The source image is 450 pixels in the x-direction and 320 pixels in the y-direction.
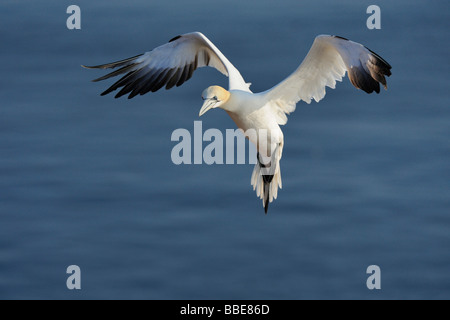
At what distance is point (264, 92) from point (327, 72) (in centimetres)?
77

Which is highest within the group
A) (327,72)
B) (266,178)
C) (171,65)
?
(171,65)

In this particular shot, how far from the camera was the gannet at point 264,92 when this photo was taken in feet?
40.5

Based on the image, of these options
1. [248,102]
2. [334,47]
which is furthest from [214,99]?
[334,47]

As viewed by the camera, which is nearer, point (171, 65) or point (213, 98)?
point (213, 98)

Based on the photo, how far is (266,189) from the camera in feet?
44.6

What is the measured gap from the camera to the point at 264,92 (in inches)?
505

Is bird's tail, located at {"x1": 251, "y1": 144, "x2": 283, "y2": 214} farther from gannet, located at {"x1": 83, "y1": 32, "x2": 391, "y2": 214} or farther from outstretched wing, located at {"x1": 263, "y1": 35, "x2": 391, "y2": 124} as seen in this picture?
outstretched wing, located at {"x1": 263, "y1": 35, "x2": 391, "y2": 124}

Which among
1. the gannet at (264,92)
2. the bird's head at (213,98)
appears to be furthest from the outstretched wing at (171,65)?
the bird's head at (213,98)

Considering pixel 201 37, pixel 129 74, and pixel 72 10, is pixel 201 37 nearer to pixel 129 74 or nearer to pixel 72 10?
pixel 129 74

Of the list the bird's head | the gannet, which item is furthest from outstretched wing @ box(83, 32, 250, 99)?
the bird's head

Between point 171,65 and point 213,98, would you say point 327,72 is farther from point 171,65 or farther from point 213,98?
point 171,65

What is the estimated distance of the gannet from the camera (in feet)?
40.5

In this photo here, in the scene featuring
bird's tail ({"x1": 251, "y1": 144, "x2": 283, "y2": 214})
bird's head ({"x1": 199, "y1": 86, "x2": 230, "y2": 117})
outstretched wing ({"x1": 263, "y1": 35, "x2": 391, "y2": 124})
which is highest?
outstretched wing ({"x1": 263, "y1": 35, "x2": 391, "y2": 124})

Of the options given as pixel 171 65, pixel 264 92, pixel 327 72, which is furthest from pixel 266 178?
pixel 171 65
